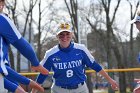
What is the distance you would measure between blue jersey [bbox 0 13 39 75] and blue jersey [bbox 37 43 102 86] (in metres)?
2.70

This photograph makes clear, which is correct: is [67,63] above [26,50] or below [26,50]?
below

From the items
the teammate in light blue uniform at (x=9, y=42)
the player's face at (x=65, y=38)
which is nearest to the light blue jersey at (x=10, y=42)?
the teammate in light blue uniform at (x=9, y=42)

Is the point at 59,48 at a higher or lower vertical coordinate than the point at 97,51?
higher

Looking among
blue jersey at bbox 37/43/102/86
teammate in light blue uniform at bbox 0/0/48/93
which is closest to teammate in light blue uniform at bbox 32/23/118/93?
blue jersey at bbox 37/43/102/86

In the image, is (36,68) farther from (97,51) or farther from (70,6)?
(97,51)

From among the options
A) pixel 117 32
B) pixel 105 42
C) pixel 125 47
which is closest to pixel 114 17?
pixel 105 42

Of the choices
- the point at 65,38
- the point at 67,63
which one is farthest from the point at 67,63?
the point at 65,38

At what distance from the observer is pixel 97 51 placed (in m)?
46.3

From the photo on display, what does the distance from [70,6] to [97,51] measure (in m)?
13.0

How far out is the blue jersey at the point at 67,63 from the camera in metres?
6.47

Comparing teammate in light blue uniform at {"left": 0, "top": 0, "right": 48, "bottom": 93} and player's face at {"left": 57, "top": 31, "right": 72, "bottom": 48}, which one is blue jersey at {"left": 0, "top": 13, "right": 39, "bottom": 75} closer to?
teammate in light blue uniform at {"left": 0, "top": 0, "right": 48, "bottom": 93}

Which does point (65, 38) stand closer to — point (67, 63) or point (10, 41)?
point (67, 63)

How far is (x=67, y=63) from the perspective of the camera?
6.47 metres

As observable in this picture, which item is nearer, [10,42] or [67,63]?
[10,42]
